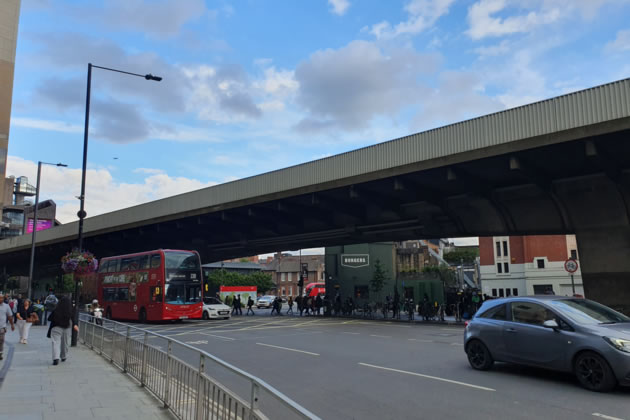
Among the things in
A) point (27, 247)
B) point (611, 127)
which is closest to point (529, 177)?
point (611, 127)

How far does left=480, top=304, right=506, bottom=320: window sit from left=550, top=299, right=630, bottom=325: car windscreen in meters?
1.03

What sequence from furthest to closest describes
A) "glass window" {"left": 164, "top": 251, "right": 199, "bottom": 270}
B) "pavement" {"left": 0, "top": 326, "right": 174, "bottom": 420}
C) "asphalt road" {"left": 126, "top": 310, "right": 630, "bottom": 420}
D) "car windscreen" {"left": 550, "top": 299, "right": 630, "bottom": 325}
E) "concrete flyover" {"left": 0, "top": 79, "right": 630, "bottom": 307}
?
"glass window" {"left": 164, "top": 251, "right": 199, "bottom": 270} → "concrete flyover" {"left": 0, "top": 79, "right": 630, "bottom": 307} → "car windscreen" {"left": 550, "top": 299, "right": 630, "bottom": 325} → "asphalt road" {"left": 126, "top": 310, "right": 630, "bottom": 420} → "pavement" {"left": 0, "top": 326, "right": 174, "bottom": 420}

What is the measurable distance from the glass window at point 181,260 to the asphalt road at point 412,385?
12070mm

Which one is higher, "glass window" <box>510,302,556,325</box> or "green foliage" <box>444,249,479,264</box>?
"green foliage" <box>444,249,479,264</box>

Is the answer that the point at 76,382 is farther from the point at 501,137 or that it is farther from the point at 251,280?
the point at 251,280

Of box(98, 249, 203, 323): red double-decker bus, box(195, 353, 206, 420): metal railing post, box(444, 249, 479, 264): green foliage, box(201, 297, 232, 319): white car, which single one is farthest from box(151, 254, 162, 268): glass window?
box(444, 249, 479, 264): green foliage

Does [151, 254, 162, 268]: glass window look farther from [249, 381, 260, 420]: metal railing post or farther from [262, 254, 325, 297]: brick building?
[262, 254, 325, 297]: brick building

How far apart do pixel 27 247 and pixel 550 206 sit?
167 ft

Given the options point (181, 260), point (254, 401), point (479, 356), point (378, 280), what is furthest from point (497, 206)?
point (254, 401)

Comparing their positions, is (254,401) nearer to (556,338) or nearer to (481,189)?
(556,338)

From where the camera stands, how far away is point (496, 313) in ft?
32.1

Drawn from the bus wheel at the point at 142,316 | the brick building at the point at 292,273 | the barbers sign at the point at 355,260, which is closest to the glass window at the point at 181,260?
the bus wheel at the point at 142,316

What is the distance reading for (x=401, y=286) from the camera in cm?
3975

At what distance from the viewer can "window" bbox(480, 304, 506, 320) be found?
9625 millimetres
